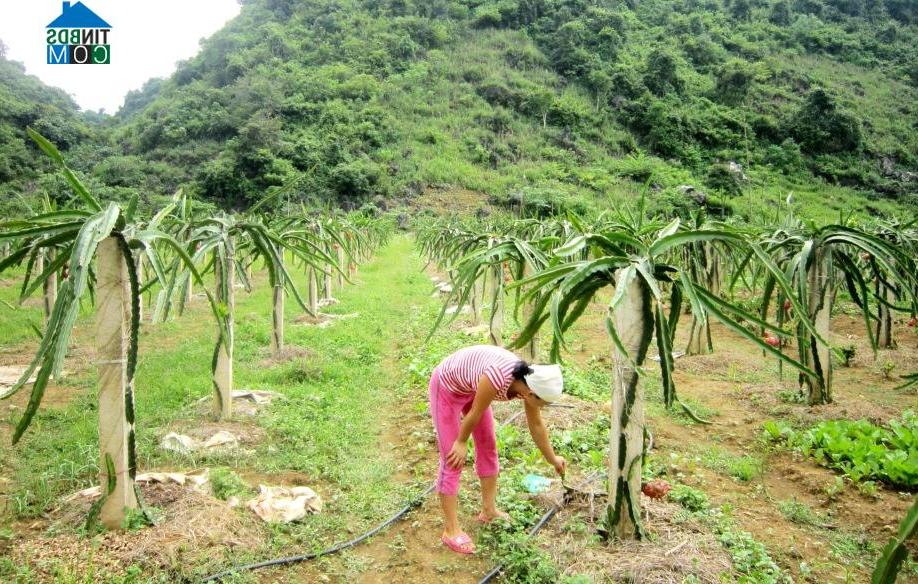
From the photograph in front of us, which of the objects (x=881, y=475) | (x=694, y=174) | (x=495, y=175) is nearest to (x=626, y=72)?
(x=694, y=174)

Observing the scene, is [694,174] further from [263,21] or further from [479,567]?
[263,21]

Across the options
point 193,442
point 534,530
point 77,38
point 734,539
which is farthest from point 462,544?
point 77,38

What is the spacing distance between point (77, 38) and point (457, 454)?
81.2 ft

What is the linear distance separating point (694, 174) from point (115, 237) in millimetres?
44116

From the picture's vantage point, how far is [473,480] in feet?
13.2

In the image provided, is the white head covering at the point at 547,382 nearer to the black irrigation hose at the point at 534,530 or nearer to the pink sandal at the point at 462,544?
the black irrigation hose at the point at 534,530

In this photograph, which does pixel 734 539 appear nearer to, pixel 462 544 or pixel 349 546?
pixel 462 544

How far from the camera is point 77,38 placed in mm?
20203

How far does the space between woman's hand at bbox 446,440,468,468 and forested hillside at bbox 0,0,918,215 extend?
91.6 ft

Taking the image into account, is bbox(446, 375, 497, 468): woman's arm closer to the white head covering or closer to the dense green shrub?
the white head covering

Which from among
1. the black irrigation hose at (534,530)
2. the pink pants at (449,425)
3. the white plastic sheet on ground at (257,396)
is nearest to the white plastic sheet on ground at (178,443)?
the white plastic sheet on ground at (257,396)

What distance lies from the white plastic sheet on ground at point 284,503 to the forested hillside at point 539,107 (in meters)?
27.2

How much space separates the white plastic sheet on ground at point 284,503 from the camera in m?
3.33

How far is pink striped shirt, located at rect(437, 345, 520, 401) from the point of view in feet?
9.36
